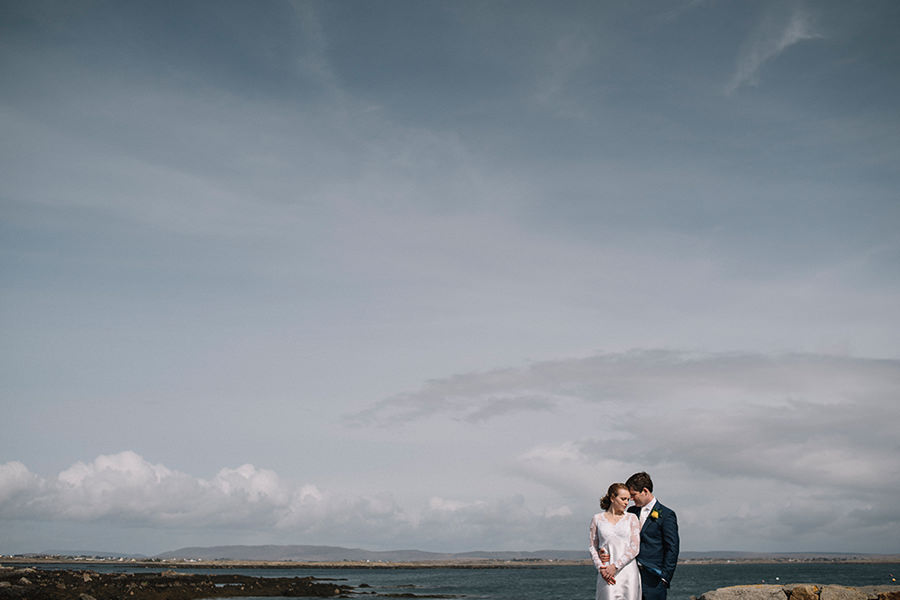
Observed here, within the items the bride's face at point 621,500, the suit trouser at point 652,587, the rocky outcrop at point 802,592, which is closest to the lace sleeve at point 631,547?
the bride's face at point 621,500

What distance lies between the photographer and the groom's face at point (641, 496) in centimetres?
966

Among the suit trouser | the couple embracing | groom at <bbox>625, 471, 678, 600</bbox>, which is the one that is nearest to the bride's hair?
the couple embracing

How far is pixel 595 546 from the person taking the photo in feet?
32.1

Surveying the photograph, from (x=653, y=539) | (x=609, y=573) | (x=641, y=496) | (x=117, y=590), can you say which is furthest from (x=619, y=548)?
(x=117, y=590)

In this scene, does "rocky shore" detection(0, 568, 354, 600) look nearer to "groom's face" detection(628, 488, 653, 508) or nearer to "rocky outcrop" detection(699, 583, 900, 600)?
"rocky outcrop" detection(699, 583, 900, 600)

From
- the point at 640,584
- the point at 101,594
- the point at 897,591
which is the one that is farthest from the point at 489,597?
the point at 640,584

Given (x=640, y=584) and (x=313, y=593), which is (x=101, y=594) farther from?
(x=640, y=584)

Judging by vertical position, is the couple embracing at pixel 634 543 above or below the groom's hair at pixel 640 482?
below

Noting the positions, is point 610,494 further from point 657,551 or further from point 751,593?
point 751,593

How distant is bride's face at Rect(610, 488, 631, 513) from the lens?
948cm

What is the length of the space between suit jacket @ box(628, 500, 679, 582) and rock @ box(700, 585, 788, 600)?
12.0 metres

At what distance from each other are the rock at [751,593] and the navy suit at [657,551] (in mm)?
11942

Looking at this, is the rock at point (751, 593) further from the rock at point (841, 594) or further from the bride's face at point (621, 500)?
the bride's face at point (621, 500)

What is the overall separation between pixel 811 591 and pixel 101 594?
39954 mm
